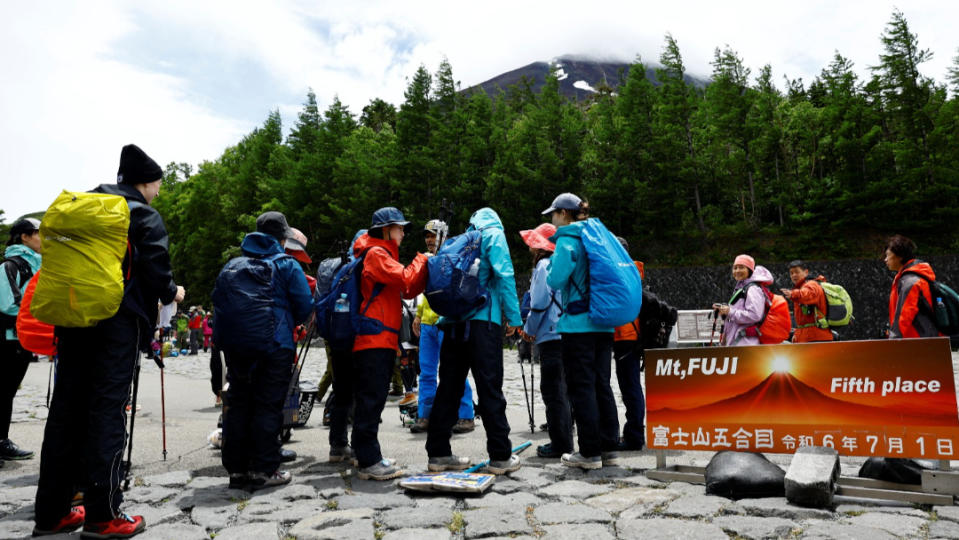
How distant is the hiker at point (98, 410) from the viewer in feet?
12.1

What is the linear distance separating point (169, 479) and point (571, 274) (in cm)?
365

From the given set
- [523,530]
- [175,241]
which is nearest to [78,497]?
[523,530]

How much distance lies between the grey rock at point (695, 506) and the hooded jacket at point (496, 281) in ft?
5.81

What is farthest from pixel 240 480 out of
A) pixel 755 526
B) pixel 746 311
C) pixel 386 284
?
pixel 746 311

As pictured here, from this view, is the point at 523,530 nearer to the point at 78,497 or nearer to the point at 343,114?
the point at 78,497

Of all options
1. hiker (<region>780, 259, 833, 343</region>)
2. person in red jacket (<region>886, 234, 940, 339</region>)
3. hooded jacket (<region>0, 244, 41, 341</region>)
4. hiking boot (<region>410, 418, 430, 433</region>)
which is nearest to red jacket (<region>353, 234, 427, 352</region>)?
hiking boot (<region>410, 418, 430, 433</region>)

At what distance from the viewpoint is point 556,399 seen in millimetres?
5871

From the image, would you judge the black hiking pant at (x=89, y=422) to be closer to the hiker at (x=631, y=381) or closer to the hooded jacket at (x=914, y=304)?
the hiker at (x=631, y=381)

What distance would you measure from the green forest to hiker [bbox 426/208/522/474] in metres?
30.9

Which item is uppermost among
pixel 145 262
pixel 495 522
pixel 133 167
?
pixel 133 167

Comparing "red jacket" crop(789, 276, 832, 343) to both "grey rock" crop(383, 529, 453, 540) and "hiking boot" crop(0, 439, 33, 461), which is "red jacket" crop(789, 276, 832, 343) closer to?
"grey rock" crop(383, 529, 453, 540)

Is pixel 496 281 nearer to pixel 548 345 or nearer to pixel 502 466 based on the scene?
pixel 548 345

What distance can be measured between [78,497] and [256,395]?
1331mm

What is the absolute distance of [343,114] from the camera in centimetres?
5406
